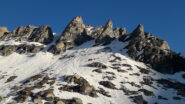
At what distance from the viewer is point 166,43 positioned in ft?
545

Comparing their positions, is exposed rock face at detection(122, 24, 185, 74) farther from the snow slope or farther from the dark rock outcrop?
the dark rock outcrop

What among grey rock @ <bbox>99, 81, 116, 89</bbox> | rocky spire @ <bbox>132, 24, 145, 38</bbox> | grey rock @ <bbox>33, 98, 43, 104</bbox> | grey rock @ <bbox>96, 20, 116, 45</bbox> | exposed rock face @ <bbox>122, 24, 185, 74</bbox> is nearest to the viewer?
grey rock @ <bbox>33, 98, 43, 104</bbox>

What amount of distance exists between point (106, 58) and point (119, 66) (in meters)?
10.6

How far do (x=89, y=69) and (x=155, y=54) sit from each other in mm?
31143

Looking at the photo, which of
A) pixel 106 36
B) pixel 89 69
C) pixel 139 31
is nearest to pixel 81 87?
pixel 89 69

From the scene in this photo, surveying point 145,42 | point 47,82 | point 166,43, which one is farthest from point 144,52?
point 47,82

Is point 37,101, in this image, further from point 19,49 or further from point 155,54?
point 19,49

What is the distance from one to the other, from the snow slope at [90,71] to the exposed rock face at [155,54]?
382 centimetres

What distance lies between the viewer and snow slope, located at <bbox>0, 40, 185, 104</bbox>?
4434 inches

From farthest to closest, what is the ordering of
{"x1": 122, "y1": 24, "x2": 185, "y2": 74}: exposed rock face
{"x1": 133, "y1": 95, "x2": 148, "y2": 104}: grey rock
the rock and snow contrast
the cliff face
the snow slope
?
the cliff face → {"x1": 122, "y1": 24, "x2": 185, "y2": 74}: exposed rock face → the snow slope → the rock and snow contrast → {"x1": 133, "y1": 95, "x2": 148, "y2": 104}: grey rock

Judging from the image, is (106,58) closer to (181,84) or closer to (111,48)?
(111,48)

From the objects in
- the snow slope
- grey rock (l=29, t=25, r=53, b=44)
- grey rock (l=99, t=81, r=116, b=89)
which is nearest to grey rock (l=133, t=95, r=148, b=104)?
the snow slope

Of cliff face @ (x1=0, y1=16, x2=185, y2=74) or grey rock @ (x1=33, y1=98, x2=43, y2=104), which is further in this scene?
cliff face @ (x1=0, y1=16, x2=185, y2=74)

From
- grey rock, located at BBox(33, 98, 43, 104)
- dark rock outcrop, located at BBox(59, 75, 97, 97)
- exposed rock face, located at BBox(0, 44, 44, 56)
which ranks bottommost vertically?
grey rock, located at BBox(33, 98, 43, 104)
